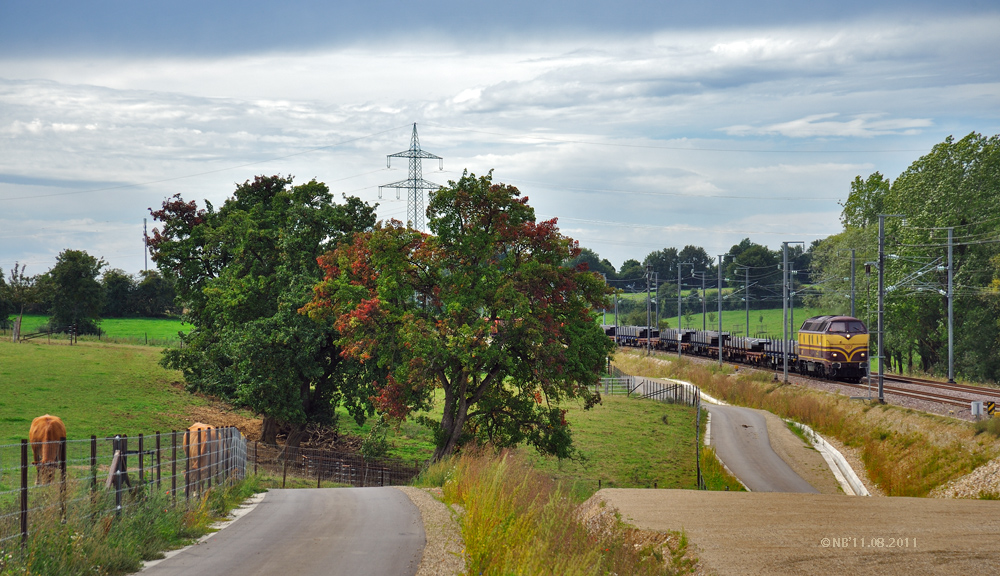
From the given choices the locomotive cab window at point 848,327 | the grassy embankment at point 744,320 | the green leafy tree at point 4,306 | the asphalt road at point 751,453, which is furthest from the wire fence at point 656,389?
the grassy embankment at point 744,320

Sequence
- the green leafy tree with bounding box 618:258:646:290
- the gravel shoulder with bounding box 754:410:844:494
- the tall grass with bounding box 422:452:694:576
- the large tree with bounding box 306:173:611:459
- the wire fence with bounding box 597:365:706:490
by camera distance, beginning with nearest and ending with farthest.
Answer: the tall grass with bounding box 422:452:694:576 < the large tree with bounding box 306:173:611:459 < the gravel shoulder with bounding box 754:410:844:494 < the wire fence with bounding box 597:365:706:490 < the green leafy tree with bounding box 618:258:646:290

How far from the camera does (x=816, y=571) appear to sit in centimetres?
1428

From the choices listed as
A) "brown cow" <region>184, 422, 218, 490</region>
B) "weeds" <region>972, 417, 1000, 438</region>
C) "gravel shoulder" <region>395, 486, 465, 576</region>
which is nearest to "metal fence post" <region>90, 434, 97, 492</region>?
"brown cow" <region>184, 422, 218, 490</region>

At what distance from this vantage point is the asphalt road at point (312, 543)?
10.8 meters

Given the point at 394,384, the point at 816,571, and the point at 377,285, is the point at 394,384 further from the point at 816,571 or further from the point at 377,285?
the point at 816,571

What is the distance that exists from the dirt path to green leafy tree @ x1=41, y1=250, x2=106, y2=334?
5595 centimetres

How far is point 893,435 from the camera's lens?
32781mm

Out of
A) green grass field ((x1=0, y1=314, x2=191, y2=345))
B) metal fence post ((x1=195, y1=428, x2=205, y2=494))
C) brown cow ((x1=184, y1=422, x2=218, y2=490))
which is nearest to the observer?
metal fence post ((x1=195, y1=428, x2=205, y2=494))

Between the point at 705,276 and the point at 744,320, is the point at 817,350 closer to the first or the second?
the point at 705,276

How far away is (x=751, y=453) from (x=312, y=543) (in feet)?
92.2

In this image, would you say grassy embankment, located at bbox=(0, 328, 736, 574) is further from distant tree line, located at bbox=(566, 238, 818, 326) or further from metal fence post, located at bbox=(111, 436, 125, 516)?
distant tree line, located at bbox=(566, 238, 818, 326)

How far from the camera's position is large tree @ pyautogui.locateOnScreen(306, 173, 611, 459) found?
26750mm

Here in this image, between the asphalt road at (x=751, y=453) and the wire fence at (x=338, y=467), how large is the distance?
1339 centimetres

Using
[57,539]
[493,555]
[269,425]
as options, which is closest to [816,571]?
[493,555]
